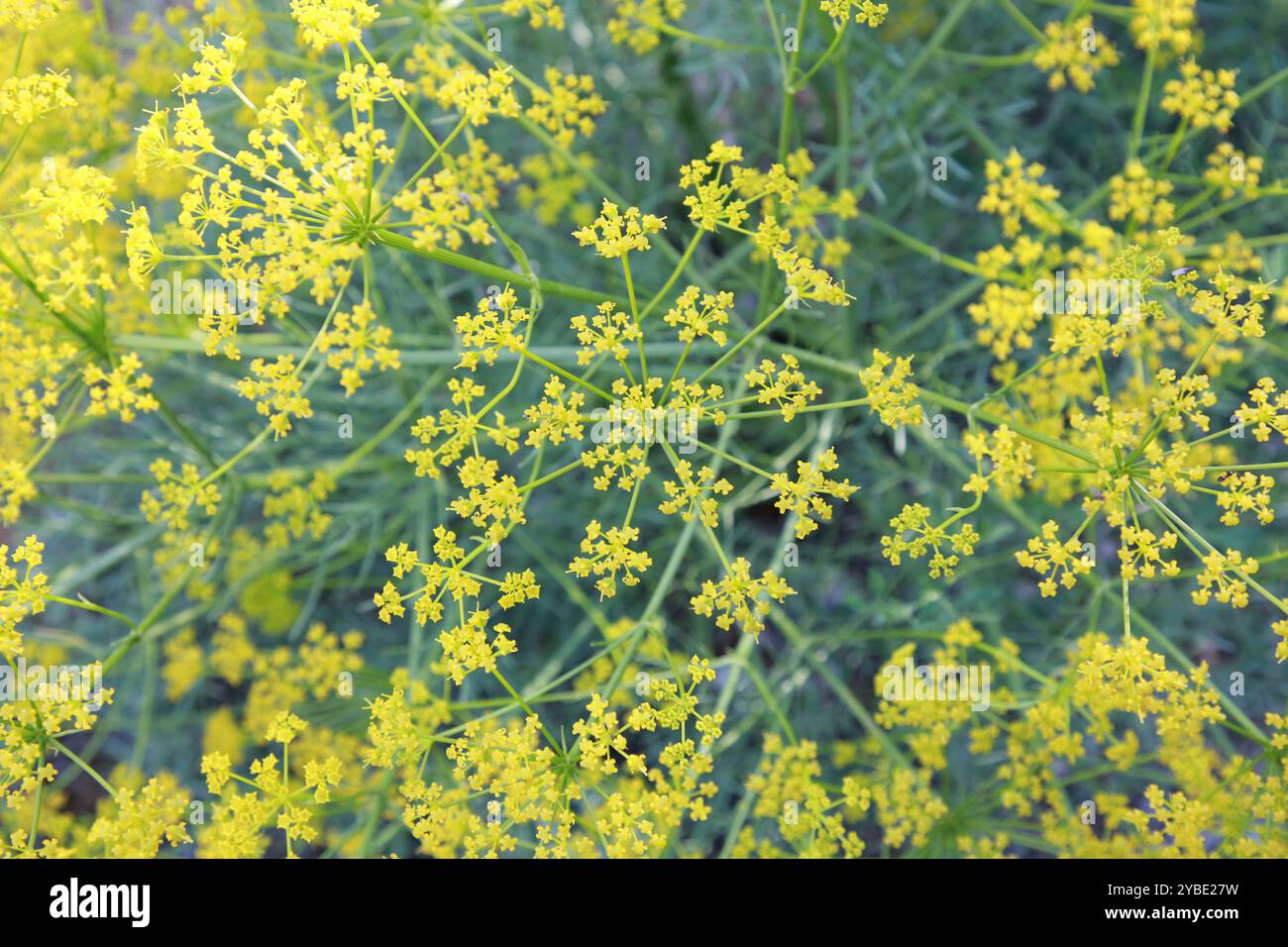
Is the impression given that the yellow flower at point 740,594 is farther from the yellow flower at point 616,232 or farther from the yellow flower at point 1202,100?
the yellow flower at point 1202,100

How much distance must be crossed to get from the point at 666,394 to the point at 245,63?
238 centimetres

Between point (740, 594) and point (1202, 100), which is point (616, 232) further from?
point (1202, 100)

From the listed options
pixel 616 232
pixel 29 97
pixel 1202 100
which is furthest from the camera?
pixel 1202 100

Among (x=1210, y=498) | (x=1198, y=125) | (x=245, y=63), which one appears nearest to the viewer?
(x=1198, y=125)

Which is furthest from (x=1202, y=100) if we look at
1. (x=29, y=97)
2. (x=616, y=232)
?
(x=29, y=97)

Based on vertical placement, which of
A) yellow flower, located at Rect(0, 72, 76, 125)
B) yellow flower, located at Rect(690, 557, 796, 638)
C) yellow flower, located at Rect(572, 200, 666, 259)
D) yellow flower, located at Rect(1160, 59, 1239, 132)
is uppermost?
yellow flower, located at Rect(1160, 59, 1239, 132)

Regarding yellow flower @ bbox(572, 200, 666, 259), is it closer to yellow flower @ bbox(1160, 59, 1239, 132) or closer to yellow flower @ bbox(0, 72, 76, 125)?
yellow flower @ bbox(0, 72, 76, 125)

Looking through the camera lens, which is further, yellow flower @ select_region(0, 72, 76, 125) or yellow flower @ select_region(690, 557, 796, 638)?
yellow flower @ select_region(0, 72, 76, 125)

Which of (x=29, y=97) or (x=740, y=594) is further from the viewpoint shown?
(x=29, y=97)

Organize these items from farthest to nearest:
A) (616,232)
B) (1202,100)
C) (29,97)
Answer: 1. (1202,100)
2. (29,97)
3. (616,232)

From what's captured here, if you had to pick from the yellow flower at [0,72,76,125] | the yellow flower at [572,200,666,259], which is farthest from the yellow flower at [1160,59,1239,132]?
the yellow flower at [0,72,76,125]
